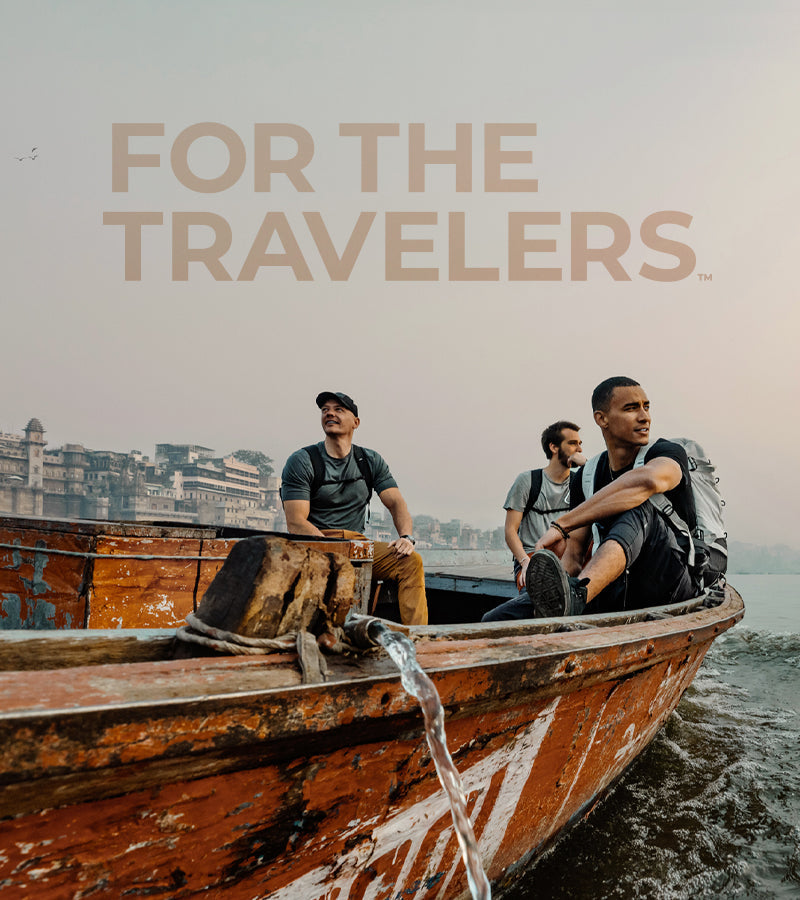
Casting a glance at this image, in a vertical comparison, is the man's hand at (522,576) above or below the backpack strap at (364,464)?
below

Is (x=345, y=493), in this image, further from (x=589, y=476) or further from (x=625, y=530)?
(x=625, y=530)

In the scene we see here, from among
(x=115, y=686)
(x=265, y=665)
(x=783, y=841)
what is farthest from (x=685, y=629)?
(x=115, y=686)

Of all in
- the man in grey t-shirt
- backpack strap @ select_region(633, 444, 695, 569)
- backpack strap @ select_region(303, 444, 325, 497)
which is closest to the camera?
backpack strap @ select_region(633, 444, 695, 569)

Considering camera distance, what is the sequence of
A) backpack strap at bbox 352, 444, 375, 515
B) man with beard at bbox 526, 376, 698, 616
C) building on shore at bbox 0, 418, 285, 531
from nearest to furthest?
man with beard at bbox 526, 376, 698, 616, backpack strap at bbox 352, 444, 375, 515, building on shore at bbox 0, 418, 285, 531

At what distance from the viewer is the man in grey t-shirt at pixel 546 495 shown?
17.3 ft

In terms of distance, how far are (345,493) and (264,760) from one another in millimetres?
3614

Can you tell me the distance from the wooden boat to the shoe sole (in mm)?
594

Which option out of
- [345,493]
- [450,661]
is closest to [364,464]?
[345,493]

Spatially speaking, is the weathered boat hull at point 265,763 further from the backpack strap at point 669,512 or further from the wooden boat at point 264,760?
the backpack strap at point 669,512

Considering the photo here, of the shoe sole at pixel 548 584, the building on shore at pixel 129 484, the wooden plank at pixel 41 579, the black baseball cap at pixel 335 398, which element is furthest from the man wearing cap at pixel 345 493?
the building on shore at pixel 129 484

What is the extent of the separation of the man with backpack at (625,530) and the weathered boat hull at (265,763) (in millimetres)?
744

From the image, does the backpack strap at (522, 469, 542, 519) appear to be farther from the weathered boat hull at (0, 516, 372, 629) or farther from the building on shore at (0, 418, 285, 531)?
the building on shore at (0, 418, 285, 531)

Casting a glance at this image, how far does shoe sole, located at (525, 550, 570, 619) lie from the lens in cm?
249

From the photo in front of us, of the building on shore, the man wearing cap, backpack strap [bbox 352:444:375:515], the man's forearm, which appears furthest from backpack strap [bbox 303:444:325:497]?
the building on shore
